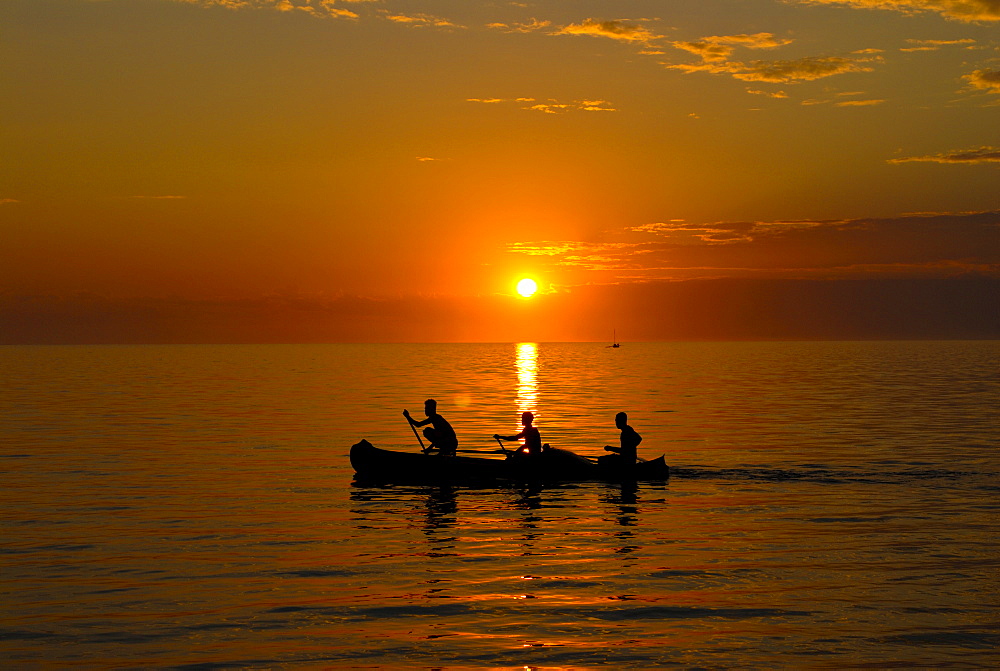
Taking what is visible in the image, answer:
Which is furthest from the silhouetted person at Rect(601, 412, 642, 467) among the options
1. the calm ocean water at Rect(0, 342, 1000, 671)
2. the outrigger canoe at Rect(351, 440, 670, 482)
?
the calm ocean water at Rect(0, 342, 1000, 671)

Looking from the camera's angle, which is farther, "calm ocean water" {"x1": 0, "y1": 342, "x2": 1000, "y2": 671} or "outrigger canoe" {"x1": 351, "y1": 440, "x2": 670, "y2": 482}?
"outrigger canoe" {"x1": 351, "y1": 440, "x2": 670, "y2": 482}

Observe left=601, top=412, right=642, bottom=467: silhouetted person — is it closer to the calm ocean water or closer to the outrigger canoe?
the outrigger canoe

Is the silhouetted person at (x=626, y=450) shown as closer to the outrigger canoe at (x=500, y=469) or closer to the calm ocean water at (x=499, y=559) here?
the outrigger canoe at (x=500, y=469)

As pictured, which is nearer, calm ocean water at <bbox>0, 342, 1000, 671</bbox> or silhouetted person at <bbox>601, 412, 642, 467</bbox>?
calm ocean water at <bbox>0, 342, 1000, 671</bbox>

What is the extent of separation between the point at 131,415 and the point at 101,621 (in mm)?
40858

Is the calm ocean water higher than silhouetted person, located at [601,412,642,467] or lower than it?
lower

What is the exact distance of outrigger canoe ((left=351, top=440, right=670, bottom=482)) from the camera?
26.7 metres

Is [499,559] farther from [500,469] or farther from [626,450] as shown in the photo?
[626,450]

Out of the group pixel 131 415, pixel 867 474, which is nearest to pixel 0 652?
pixel 867 474

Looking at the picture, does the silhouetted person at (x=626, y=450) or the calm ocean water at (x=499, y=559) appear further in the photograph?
the silhouetted person at (x=626, y=450)

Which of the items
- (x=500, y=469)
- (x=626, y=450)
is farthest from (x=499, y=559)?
(x=626, y=450)

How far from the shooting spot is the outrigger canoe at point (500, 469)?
26.7 metres

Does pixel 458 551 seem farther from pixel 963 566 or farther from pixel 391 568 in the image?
pixel 963 566

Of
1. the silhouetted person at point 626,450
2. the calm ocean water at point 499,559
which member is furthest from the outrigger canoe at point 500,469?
the calm ocean water at point 499,559
